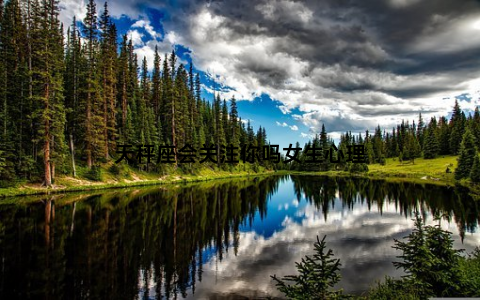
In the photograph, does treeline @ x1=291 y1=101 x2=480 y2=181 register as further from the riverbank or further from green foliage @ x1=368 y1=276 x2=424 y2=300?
green foliage @ x1=368 y1=276 x2=424 y2=300

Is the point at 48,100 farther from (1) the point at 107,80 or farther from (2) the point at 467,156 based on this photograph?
(2) the point at 467,156

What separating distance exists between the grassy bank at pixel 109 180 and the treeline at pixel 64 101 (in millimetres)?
1579

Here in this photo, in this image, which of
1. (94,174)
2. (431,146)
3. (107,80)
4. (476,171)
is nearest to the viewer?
(94,174)

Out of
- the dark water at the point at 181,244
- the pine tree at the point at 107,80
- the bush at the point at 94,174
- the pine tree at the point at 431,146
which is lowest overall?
the dark water at the point at 181,244

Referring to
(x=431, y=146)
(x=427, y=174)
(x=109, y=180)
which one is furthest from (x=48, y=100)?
(x=431, y=146)

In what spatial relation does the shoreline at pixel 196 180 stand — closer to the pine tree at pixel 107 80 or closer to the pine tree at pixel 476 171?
the pine tree at pixel 476 171

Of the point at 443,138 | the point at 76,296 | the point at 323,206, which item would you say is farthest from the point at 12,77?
the point at 443,138

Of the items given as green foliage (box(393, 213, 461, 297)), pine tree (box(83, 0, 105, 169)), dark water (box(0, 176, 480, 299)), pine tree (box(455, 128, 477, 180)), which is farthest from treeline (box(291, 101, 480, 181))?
pine tree (box(83, 0, 105, 169))

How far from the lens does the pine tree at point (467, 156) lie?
2313 inches

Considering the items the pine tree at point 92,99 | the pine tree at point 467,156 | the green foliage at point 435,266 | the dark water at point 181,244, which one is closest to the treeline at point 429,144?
the pine tree at point 467,156

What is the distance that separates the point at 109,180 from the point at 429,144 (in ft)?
356

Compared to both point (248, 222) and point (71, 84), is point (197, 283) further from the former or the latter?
point (71, 84)

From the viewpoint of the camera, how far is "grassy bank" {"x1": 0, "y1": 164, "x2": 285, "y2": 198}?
123ft

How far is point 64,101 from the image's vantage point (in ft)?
190
